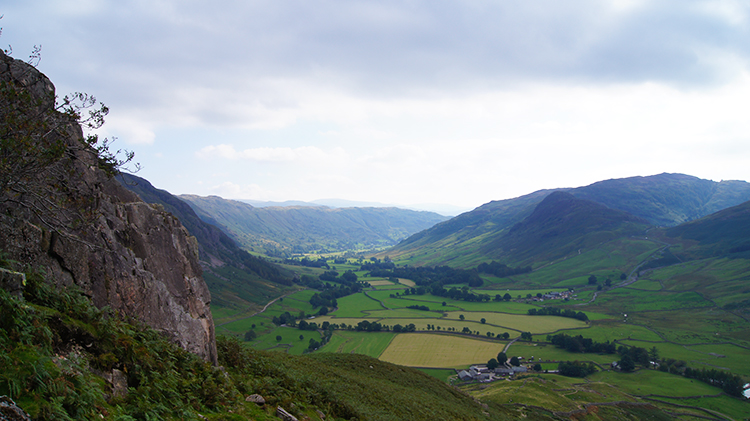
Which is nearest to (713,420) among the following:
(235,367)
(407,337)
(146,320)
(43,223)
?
(407,337)

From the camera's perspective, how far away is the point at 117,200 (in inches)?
969

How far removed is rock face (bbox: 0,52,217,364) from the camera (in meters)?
15.9

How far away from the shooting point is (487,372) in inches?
4478

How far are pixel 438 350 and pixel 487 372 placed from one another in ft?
75.1

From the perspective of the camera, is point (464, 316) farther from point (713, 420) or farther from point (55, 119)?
point (55, 119)

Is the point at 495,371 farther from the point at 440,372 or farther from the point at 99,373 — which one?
the point at 99,373

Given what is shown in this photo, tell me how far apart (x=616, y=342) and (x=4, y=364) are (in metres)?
180

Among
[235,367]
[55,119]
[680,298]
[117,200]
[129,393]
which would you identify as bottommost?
[680,298]

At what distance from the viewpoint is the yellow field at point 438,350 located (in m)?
121

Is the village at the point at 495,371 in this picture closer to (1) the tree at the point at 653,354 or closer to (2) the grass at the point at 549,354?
(2) the grass at the point at 549,354

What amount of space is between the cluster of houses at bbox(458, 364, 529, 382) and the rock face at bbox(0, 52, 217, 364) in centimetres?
9957

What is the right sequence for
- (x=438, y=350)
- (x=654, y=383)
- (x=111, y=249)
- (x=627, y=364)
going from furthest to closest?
(x=438, y=350) → (x=627, y=364) → (x=654, y=383) → (x=111, y=249)

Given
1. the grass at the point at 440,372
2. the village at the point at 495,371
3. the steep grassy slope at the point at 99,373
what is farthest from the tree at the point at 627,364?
the steep grassy slope at the point at 99,373

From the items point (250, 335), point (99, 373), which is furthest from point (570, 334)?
point (99, 373)
